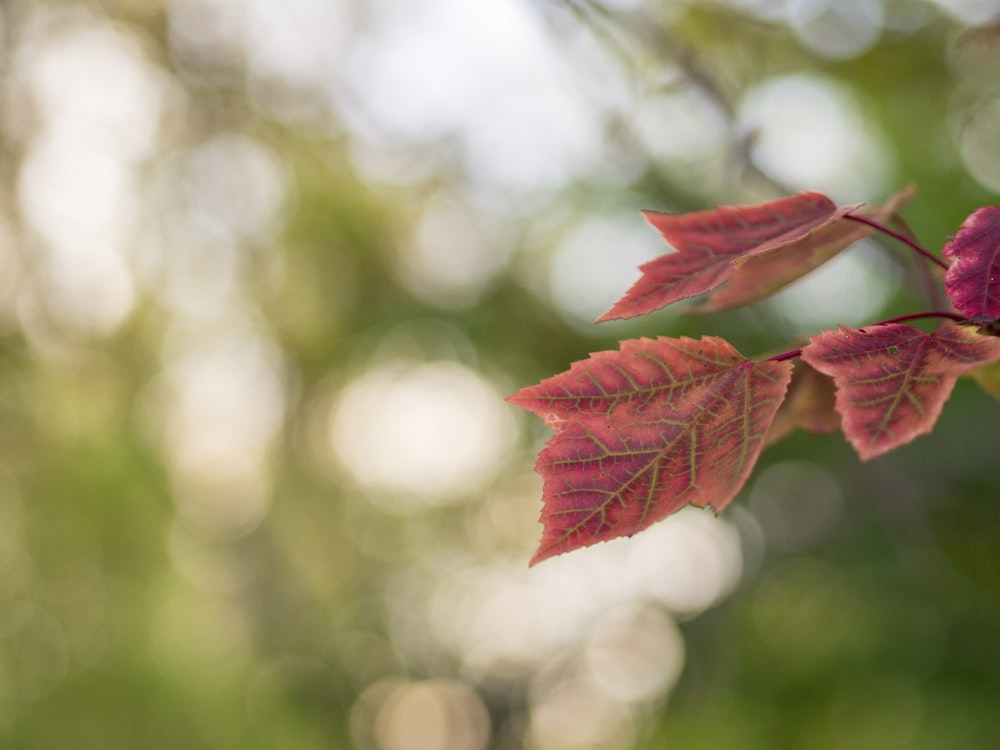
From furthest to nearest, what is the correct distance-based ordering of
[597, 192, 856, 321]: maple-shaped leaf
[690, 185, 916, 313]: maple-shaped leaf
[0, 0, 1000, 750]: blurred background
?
[0, 0, 1000, 750]: blurred background, [690, 185, 916, 313]: maple-shaped leaf, [597, 192, 856, 321]: maple-shaped leaf

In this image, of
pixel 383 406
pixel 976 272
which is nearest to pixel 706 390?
pixel 976 272

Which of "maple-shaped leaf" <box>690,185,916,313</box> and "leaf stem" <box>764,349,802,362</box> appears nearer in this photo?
"leaf stem" <box>764,349,802,362</box>

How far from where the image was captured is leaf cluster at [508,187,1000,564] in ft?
1.82

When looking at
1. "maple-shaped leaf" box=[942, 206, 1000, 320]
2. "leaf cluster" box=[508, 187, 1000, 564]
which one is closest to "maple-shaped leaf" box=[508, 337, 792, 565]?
"leaf cluster" box=[508, 187, 1000, 564]

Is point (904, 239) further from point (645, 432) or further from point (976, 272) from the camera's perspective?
point (645, 432)

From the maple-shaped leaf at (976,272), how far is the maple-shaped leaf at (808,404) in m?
0.24

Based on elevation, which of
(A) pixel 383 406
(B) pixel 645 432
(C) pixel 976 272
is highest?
(C) pixel 976 272

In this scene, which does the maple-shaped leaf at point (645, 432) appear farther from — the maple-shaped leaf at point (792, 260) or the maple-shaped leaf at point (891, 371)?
the maple-shaped leaf at point (792, 260)

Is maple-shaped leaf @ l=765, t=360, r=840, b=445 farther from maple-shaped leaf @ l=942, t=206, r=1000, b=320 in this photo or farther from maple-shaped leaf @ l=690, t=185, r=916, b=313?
maple-shaped leaf @ l=942, t=206, r=1000, b=320

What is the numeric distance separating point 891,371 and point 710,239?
0.18m

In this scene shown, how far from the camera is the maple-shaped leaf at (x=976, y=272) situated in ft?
1.89

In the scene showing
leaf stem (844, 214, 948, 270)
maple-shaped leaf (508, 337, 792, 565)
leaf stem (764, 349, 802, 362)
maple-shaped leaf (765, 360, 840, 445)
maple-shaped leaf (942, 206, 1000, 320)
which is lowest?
maple-shaped leaf (765, 360, 840, 445)

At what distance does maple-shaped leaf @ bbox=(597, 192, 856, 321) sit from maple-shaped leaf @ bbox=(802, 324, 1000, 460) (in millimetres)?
97

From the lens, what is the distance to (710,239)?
68 centimetres
